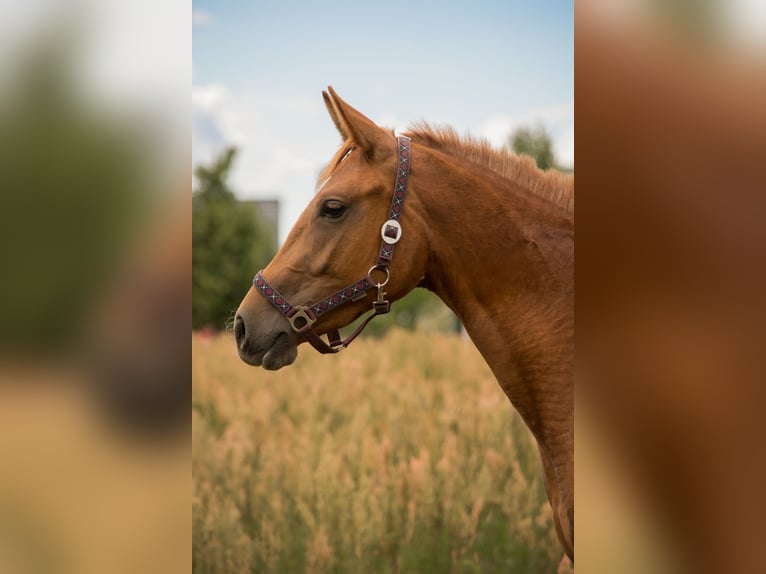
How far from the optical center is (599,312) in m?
0.81

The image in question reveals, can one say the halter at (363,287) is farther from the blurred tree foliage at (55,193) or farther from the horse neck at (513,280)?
the blurred tree foliage at (55,193)

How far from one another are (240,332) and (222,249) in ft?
34.0

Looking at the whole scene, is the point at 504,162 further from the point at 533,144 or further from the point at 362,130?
the point at 533,144

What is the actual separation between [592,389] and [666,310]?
0.44 ft

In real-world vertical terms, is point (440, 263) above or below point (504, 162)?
below

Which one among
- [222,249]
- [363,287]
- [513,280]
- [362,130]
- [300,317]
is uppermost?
[222,249]

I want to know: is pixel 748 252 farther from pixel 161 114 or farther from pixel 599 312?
pixel 161 114

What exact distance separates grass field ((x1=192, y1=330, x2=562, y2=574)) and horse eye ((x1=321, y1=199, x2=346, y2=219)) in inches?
81.9

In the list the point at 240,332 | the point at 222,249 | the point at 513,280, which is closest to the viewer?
the point at 513,280

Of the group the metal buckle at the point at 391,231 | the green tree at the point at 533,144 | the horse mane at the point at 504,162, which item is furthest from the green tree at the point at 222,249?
the metal buckle at the point at 391,231

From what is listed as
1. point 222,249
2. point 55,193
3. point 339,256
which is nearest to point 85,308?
point 55,193

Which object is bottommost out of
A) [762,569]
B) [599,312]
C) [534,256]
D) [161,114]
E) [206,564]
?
[206,564]

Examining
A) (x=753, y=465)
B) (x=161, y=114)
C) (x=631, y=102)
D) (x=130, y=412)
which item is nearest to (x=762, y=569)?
(x=753, y=465)

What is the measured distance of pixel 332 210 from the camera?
2.31m
